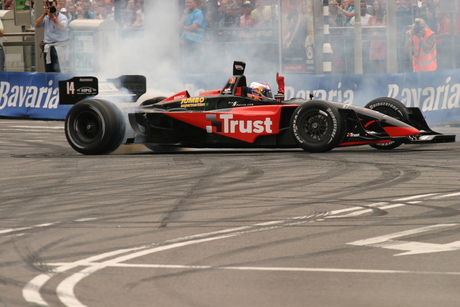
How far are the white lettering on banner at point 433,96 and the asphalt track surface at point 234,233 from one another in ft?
19.4

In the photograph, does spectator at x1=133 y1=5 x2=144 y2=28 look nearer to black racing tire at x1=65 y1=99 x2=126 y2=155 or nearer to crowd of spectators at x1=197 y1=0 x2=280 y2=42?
crowd of spectators at x1=197 y1=0 x2=280 y2=42

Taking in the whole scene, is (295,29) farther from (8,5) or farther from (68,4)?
(8,5)

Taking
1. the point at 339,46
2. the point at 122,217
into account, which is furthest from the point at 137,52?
the point at 122,217

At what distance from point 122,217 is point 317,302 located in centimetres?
270

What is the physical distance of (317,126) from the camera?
1061 cm

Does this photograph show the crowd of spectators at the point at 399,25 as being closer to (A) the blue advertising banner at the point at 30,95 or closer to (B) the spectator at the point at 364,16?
(B) the spectator at the point at 364,16

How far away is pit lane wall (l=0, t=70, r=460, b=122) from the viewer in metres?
15.9

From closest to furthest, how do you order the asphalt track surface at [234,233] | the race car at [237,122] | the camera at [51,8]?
the asphalt track surface at [234,233] → the race car at [237,122] → the camera at [51,8]

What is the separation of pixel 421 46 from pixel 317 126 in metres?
8.22

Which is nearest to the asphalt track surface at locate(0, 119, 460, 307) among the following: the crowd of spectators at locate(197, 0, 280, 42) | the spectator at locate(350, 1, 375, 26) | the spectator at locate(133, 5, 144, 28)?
the spectator at locate(350, 1, 375, 26)

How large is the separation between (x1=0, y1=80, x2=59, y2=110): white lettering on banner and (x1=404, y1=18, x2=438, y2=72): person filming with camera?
25.2 ft

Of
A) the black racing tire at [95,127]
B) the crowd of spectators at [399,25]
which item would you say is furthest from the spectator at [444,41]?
the black racing tire at [95,127]

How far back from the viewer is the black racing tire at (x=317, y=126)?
10438 millimetres

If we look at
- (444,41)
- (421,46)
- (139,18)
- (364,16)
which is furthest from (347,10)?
(139,18)
